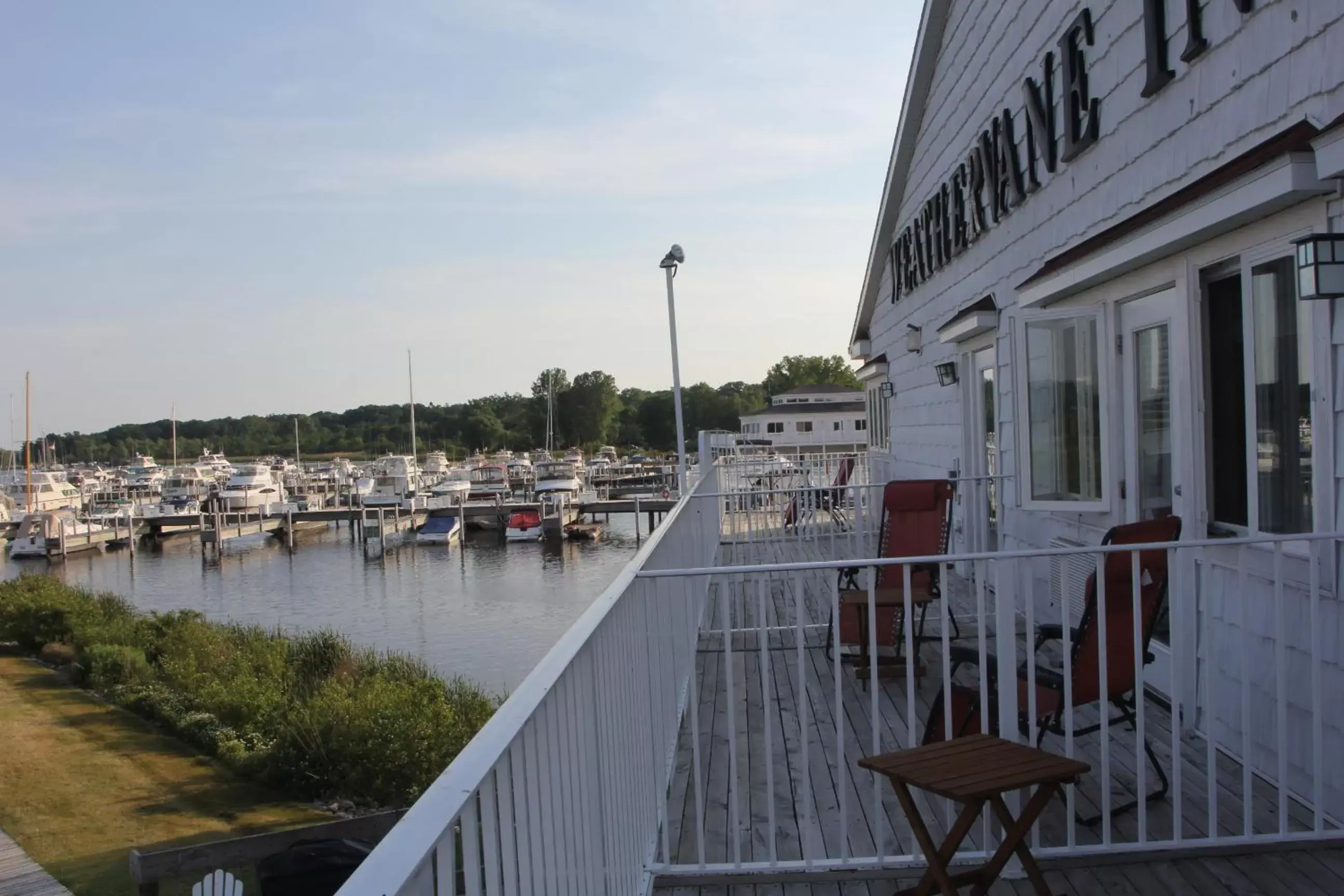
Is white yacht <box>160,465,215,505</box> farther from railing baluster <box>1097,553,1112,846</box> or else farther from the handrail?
railing baluster <box>1097,553,1112,846</box>

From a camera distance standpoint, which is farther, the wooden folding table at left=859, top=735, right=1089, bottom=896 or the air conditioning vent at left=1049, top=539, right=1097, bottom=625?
the air conditioning vent at left=1049, top=539, right=1097, bottom=625

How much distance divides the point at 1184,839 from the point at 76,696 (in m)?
19.4

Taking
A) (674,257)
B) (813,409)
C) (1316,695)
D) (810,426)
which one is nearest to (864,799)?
(1316,695)

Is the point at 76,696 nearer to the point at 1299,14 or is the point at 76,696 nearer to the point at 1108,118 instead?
the point at 1108,118

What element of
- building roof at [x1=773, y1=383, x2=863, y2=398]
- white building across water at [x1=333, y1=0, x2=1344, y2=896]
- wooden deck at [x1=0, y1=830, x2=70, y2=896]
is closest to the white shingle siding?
white building across water at [x1=333, y1=0, x2=1344, y2=896]

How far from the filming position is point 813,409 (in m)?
50.4

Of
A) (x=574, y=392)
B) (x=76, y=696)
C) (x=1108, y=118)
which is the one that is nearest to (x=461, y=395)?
(x=574, y=392)

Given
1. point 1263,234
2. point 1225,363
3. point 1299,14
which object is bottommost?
point 1225,363

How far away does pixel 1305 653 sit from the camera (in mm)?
3760

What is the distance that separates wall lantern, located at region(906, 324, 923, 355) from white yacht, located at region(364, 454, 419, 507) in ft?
155

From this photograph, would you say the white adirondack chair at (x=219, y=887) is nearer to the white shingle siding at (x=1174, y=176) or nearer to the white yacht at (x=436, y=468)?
the white shingle siding at (x=1174, y=176)

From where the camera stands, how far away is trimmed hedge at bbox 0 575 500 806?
45.0ft

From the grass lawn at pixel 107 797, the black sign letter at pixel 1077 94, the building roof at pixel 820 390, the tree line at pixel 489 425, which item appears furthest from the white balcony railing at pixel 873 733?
the tree line at pixel 489 425

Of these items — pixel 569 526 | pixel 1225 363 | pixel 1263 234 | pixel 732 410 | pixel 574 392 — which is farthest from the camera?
pixel 574 392
